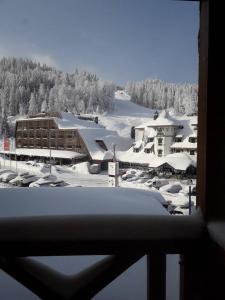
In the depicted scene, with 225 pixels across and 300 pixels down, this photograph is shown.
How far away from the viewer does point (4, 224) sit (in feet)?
1.75

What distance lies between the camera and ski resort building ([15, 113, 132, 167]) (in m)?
6.97

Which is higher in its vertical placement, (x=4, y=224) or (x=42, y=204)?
(x=4, y=224)

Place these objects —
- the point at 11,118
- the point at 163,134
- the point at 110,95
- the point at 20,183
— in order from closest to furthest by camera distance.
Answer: the point at 20,183 → the point at 11,118 → the point at 163,134 → the point at 110,95

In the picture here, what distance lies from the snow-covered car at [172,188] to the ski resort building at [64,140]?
172 cm

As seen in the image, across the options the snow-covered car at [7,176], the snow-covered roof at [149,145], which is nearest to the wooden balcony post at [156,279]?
the snow-covered car at [7,176]

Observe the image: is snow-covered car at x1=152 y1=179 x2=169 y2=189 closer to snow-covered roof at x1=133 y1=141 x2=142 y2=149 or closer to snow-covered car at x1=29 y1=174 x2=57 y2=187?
snow-covered roof at x1=133 y1=141 x2=142 y2=149

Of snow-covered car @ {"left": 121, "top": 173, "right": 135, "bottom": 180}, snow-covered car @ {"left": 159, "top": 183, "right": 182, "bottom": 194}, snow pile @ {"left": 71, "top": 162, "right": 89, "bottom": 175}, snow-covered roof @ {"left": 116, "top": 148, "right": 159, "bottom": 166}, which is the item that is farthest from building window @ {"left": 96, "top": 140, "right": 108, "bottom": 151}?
snow-covered car @ {"left": 159, "top": 183, "right": 182, "bottom": 194}

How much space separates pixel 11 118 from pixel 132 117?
450 centimetres

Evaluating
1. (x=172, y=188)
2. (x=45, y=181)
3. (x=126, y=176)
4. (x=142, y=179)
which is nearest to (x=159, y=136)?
(x=142, y=179)

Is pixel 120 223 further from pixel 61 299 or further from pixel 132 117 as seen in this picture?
pixel 132 117

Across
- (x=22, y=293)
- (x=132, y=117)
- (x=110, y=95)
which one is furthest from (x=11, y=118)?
(x=22, y=293)

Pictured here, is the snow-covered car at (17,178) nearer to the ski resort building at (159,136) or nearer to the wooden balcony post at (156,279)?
the ski resort building at (159,136)

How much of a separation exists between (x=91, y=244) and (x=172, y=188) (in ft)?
18.8

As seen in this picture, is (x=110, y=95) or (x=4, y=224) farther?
(x=110, y=95)
